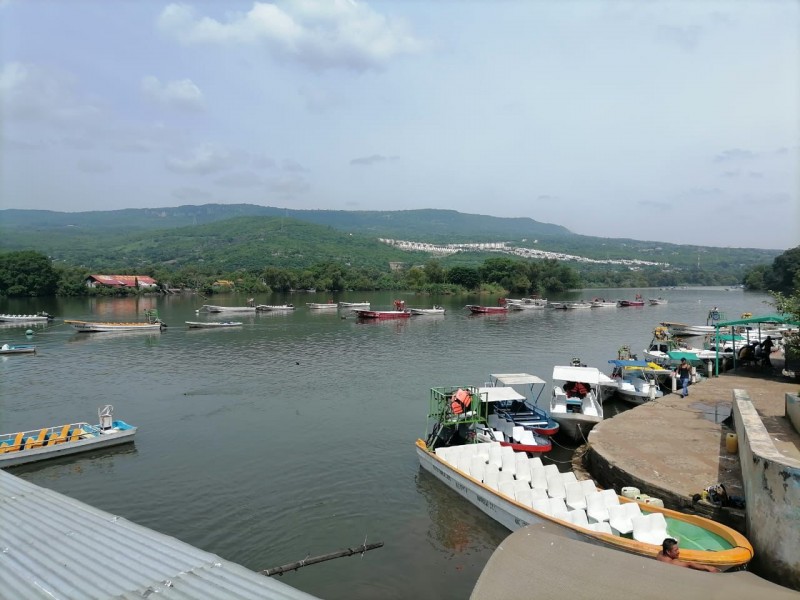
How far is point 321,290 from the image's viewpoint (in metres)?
118

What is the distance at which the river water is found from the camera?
44.8ft

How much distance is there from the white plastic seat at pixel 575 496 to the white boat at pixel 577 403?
7.35 m

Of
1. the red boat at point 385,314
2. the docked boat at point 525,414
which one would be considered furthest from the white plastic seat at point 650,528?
the red boat at point 385,314

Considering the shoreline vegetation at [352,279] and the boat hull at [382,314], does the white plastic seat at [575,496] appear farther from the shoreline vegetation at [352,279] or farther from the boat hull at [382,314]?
the shoreline vegetation at [352,279]

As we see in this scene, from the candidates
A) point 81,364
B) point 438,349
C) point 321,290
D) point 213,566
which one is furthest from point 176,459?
point 321,290

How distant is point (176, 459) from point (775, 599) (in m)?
18.3

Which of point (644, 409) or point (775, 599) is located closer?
point (775, 599)

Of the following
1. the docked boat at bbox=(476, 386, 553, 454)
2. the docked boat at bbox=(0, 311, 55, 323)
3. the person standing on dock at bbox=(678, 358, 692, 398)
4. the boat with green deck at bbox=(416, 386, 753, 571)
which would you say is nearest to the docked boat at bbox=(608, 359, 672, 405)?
the person standing on dock at bbox=(678, 358, 692, 398)

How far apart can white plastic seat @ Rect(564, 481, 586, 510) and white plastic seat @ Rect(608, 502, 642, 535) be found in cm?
92

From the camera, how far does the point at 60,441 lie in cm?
1958

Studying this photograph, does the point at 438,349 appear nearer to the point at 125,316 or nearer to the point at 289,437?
the point at 289,437

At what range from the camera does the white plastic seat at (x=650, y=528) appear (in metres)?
11.4

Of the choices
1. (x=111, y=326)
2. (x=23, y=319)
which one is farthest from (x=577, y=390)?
(x=23, y=319)

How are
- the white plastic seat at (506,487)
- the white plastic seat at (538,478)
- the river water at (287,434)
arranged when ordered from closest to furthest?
the river water at (287,434) → the white plastic seat at (506,487) → the white plastic seat at (538,478)
